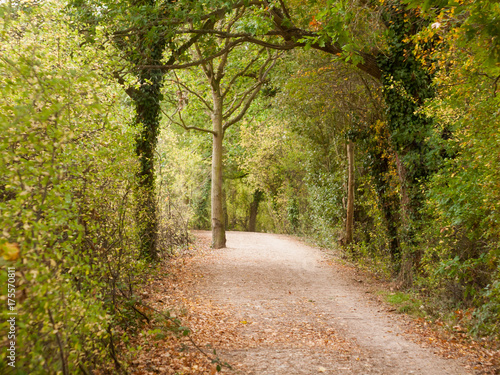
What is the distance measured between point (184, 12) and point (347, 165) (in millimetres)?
9269

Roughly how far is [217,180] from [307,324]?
9.34m

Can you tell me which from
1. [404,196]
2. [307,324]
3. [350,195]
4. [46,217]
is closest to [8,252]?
[46,217]

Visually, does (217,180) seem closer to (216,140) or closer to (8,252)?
(216,140)

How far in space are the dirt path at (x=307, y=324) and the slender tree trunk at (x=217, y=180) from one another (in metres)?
3.11

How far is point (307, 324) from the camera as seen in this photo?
6.90m

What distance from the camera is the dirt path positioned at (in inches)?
202

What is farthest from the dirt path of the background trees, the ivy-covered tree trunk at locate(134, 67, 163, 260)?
the ivy-covered tree trunk at locate(134, 67, 163, 260)

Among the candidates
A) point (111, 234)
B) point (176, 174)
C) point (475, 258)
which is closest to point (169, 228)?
point (176, 174)

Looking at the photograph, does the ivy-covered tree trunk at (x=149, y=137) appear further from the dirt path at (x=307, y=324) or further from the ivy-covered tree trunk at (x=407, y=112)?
the ivy-covered tree trunk at (x=407, y=112)

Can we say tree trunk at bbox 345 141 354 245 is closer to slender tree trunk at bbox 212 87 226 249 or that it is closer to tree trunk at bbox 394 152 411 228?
tree trunk at bbox 394 152 411 228

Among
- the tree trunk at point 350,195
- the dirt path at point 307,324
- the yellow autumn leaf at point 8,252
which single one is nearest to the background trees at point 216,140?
the yellow autumn leaf at point 8,252

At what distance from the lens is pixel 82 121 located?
13.3ft

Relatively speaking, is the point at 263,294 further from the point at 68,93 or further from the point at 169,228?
the point at 68,93

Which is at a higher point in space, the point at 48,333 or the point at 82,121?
the point at 82,121
